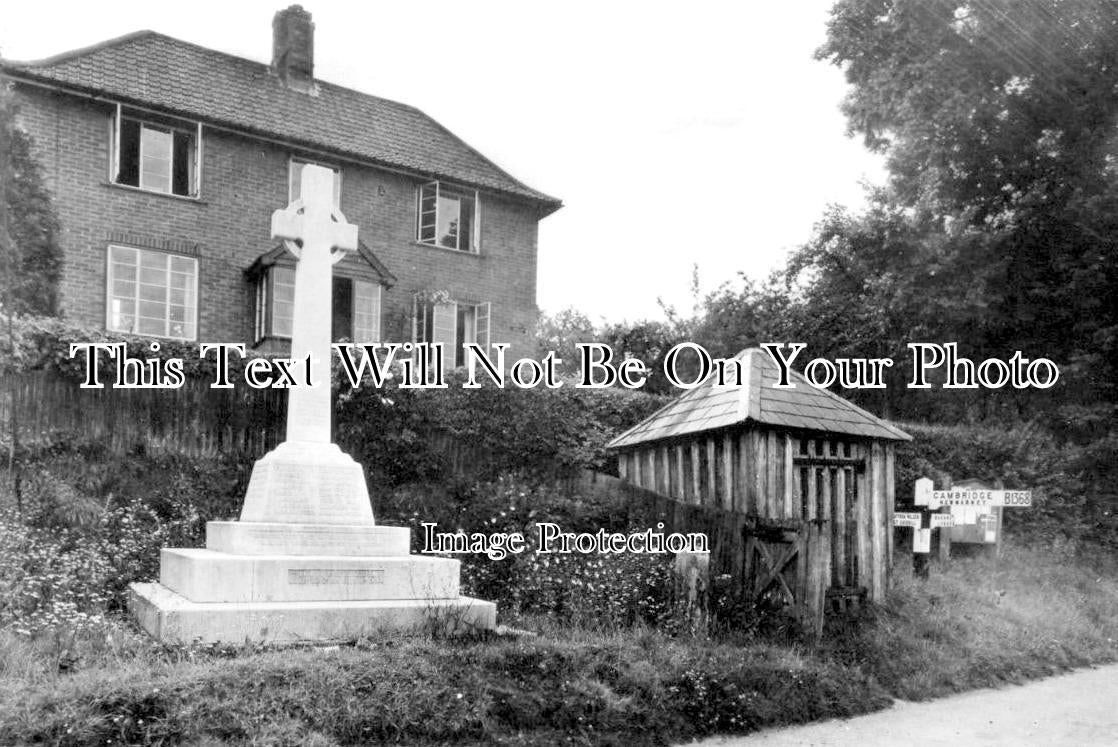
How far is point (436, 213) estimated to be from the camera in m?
23.8

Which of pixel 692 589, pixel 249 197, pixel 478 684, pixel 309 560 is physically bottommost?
pixel 478 684

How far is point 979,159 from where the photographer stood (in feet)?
73.8

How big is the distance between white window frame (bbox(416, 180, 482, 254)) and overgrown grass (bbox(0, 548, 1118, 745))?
15629mm

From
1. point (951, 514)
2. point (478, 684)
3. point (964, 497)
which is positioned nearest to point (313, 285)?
point (478, 684)

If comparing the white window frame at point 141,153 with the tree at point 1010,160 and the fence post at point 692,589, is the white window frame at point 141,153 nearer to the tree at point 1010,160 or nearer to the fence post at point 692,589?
the fence post at point 692,589

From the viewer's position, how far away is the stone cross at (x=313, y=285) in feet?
32.5

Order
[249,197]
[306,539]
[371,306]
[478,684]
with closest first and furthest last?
[478,684] → [306,539] → [249,197] → [371,306]

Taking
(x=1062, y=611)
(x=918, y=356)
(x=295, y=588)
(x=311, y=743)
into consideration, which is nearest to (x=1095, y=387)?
(x=918, y=356)

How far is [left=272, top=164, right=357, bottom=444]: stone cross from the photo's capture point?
9.90 m

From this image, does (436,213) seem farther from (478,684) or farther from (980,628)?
(478,684)

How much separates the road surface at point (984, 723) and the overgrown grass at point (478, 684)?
0.20 meters

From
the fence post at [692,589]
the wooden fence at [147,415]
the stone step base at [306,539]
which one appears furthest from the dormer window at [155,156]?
the fence post at [692,589]

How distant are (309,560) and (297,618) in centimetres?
69

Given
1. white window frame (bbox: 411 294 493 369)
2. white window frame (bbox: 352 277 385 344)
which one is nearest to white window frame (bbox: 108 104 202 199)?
white window frame (bbox: 352 277 385 344)
